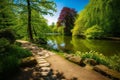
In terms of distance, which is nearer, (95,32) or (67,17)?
(95,32)

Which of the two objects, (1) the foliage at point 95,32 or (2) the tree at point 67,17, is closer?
(1) the foliage at point 95,32

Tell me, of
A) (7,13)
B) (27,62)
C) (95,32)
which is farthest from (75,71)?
(95,32)

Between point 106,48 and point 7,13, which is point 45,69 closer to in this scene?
point 106,48

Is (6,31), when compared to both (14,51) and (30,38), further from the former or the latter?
(30,38)

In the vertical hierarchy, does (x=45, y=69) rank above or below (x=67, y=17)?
below

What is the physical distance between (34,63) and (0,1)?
8510mm

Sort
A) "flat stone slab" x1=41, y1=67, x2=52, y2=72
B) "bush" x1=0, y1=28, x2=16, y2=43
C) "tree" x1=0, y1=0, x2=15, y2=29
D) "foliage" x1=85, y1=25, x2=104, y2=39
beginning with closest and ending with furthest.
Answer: "flat stone slab" x1=41, y1=67, x2=52, y2=72
"bush" x1=0, y1=28, x2=16, y2=43
"tree" x1=0, y1=0, x2=15, y2=29
"foliage" x1=85, y1=25, x2=104, y2=39

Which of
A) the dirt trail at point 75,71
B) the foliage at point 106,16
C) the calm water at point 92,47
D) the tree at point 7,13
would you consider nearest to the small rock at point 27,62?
the dirt trail at point 75,71

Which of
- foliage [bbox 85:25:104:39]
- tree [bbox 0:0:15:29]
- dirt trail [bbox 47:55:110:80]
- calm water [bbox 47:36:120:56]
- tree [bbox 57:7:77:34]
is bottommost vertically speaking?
calm water [bbox 47:36:120:56]

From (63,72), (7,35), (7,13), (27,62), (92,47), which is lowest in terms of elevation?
(92,47)

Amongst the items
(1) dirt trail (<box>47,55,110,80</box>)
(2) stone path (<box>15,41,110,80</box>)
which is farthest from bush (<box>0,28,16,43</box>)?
(1) dirt trail (<box>47,55,110,80</box>)

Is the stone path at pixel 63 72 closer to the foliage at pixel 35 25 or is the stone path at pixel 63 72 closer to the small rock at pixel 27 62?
the small rock at pixel 27 62

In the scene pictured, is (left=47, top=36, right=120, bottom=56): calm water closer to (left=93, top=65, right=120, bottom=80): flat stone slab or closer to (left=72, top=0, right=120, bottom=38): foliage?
(left=72, top=0, right=120, bottom=38): foliage

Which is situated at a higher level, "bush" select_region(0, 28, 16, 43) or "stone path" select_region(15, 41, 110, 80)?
"bush" select_region(0, 28, 16, 43)
